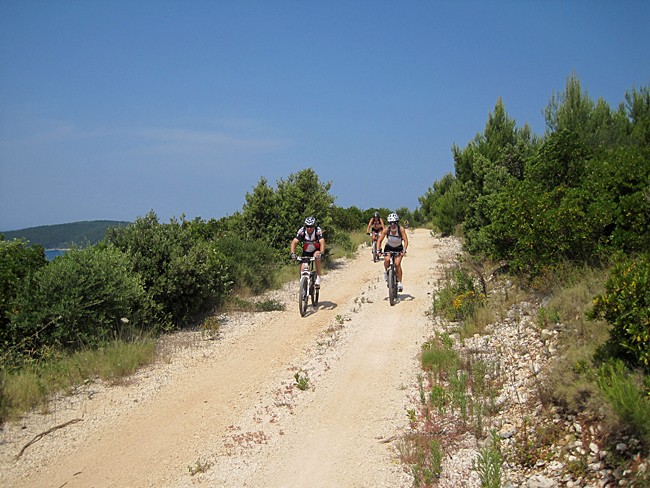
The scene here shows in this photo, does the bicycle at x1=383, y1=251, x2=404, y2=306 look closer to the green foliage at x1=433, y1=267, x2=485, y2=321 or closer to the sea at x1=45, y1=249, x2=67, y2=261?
the green foliage at x1=433, y1=267, x2=485, y2=321

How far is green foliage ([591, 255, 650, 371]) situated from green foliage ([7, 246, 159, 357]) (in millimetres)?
7626

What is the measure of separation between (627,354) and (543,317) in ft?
8.98

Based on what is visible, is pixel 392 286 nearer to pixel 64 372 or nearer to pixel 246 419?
pixel 246 419

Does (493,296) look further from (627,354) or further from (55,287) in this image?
(55,287)

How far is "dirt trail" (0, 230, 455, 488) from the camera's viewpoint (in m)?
5.02

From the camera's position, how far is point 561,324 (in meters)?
7.23

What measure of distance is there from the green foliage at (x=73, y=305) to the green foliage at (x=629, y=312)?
25.0ft

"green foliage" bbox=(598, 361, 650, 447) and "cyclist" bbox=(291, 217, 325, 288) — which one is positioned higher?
"cyclist" bbox=(291, 217, 325, 288)

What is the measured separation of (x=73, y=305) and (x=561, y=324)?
7830mm

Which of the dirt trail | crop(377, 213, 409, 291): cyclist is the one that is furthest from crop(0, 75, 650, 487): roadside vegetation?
crop(377, 213, 409, 291): cyclist

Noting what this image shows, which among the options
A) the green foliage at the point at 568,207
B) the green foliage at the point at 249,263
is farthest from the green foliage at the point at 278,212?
the green foliage at the point at 568,207

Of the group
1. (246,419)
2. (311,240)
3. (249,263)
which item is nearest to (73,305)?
(246,419)

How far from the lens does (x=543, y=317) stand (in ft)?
25.3

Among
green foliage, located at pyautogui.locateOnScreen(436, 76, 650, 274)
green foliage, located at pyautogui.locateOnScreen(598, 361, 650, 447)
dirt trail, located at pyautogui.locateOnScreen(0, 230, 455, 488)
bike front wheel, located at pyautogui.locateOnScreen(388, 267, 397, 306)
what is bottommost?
dirt trail, located at pyautogui.locateOnScreen(0, 230, 455, 488)
